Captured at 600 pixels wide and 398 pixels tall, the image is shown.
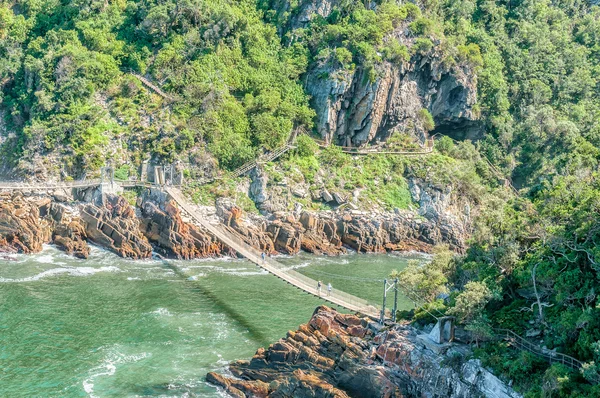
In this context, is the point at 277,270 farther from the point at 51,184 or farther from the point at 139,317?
the point at 51,184

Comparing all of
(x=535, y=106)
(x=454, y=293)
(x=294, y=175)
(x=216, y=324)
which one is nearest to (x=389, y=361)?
(x=454, y=293)

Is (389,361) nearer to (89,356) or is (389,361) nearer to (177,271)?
(89,356)

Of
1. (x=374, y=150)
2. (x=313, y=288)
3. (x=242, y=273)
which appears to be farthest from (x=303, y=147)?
(x=313, y=288)

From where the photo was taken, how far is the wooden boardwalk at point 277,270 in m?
34.5

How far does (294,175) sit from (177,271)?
15015mm

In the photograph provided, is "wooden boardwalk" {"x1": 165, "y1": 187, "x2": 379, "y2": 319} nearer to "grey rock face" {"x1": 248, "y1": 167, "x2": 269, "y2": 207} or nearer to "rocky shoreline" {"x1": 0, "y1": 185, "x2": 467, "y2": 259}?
"rocky shoreline" {"x1": 0, "y1": 185, "x2": 467, "y2": 259}

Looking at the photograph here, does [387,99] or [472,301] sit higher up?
[387,99]

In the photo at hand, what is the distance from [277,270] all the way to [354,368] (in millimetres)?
12130

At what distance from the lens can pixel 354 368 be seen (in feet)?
93.4

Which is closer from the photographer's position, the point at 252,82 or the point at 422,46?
the point at 252,82

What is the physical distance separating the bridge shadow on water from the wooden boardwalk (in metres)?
2.94

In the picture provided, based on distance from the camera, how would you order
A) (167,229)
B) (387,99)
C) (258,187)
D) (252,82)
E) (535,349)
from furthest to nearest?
1. (387,99)
2. (252,82)
3. (258,187)
4. (167,229)
5. (535,349)

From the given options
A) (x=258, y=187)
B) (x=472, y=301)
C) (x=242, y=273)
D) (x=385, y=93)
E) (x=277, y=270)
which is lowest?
(x=242, y=273)

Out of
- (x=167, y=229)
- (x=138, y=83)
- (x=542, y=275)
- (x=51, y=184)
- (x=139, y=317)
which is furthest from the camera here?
(x=138, y=83)
